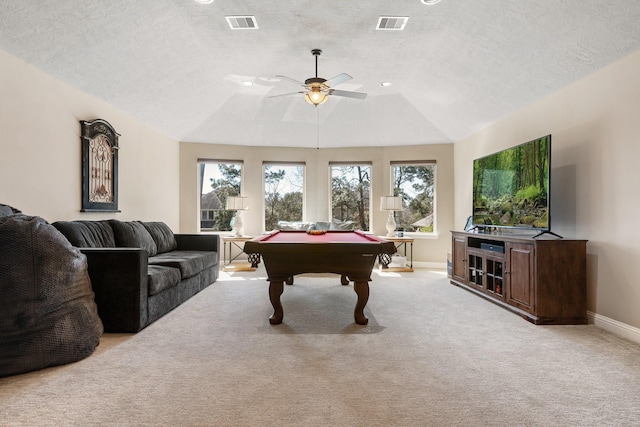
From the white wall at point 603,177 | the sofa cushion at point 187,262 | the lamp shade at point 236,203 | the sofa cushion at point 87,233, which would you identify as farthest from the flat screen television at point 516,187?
the sofa cushion at point 87,233

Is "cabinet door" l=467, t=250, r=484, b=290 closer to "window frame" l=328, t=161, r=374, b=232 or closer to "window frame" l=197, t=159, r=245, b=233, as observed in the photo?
"window frame" l=328, t=161, r=374, b=232

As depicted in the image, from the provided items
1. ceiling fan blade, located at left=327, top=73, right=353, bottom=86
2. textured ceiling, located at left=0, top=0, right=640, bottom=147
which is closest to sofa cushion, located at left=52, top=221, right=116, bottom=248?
textured ceiling, located at left=0, top=0, right=640, bottom=147

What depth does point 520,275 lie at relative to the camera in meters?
3.61

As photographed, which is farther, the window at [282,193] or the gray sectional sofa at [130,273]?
the window at [282,193]

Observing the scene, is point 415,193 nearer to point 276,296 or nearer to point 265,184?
point 265,184

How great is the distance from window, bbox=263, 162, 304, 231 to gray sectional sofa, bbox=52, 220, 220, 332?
9.09 feet

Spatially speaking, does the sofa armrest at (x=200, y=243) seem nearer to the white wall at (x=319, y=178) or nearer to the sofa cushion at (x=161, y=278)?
the sofa cushion at (x=161, y=278)

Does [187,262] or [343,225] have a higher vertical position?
[343,225]

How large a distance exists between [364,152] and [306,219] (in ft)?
5.85

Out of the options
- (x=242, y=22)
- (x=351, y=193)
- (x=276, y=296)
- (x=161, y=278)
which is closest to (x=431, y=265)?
(x=351, y=193)

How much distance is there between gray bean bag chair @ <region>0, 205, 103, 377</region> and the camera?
2.24 meters

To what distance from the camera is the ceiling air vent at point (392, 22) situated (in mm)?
3742

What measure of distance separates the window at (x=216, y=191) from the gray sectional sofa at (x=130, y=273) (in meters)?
2.42

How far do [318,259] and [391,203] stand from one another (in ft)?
12.5
